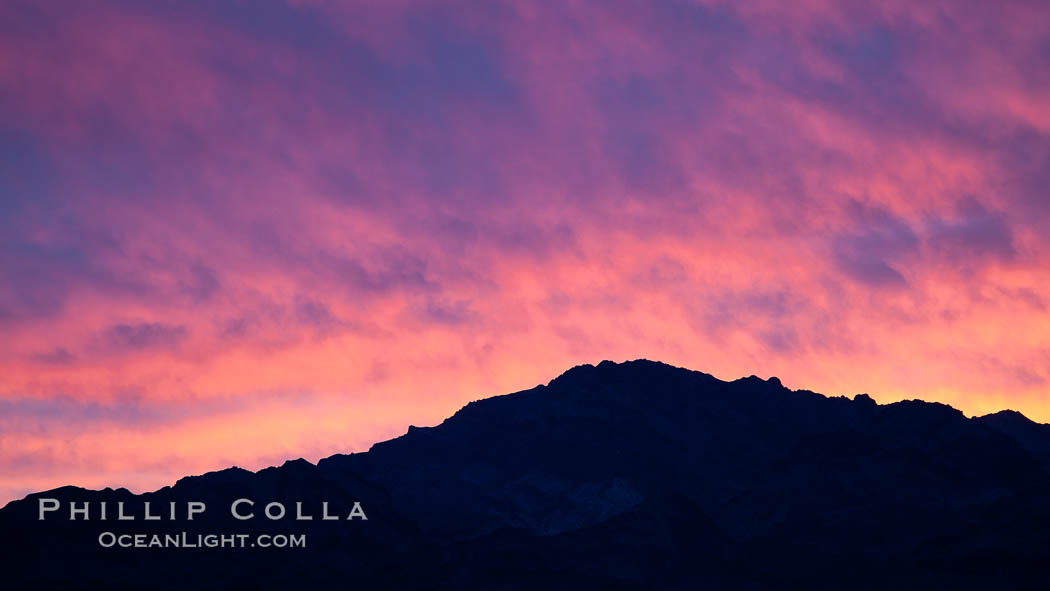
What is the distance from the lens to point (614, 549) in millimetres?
180000

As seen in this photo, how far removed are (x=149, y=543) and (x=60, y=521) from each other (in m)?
13.3

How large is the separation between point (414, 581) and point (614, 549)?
107ft

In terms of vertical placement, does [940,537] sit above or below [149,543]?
below

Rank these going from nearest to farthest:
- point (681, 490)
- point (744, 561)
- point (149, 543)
→ point (149, 543) < point (744, 561) < point (681, 490)

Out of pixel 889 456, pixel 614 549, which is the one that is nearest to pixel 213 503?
pixel 614 549

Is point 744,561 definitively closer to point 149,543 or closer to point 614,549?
point 614,549

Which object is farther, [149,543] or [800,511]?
[800,511]

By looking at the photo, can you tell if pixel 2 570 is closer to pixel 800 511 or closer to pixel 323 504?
pixel 323 504

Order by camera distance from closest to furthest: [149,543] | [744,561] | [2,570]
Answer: [2,570], [149,543], [744,561]

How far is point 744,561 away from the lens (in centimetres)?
18550

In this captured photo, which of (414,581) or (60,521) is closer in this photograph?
(60,521)

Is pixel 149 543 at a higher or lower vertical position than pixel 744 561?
higher

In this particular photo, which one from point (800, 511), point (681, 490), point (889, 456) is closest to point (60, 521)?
point (681, 490)

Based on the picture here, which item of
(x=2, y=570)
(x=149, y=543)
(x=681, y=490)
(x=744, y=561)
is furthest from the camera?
(x=681, y=490)
